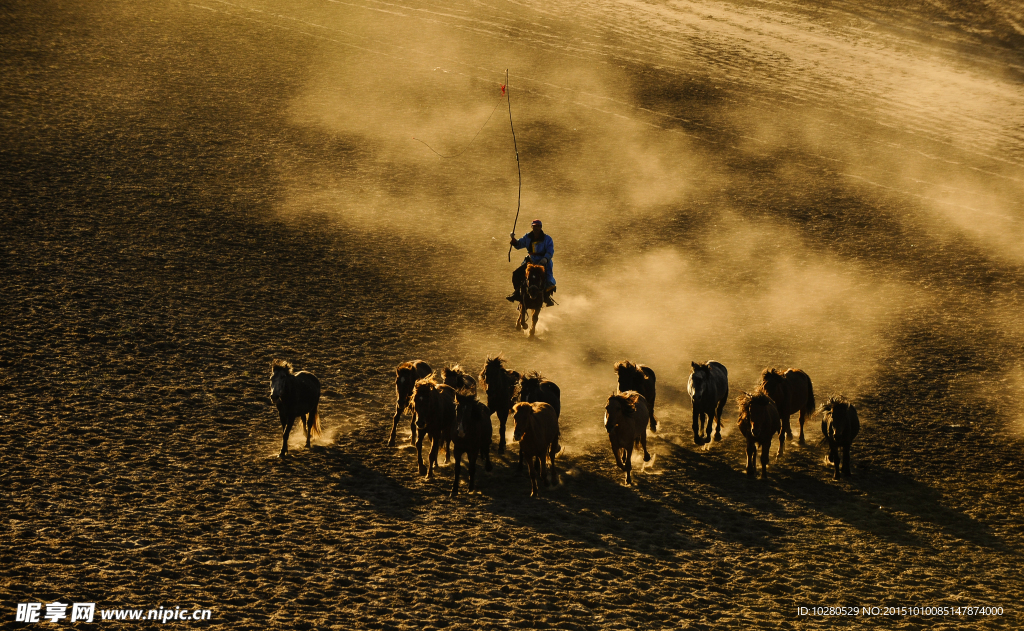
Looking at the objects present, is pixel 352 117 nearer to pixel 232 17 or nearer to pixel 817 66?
pixel 232 17

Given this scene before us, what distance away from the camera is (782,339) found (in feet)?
59.8

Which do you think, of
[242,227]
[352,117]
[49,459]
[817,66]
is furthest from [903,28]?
[49,459]

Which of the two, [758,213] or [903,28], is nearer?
[758,213]

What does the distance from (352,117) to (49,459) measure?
21.4m

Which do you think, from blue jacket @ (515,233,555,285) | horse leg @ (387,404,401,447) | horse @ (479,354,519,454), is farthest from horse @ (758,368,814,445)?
blue jacket @ (515,233,555,285)

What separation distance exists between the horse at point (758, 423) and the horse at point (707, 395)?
850 millimetres

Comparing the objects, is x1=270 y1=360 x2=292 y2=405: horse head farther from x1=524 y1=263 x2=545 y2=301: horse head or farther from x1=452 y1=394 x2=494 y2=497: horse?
x1=524 y1=263 x2=545 y2=301: horse head

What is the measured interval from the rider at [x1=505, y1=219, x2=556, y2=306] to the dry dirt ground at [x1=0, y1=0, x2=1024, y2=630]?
36.7 inches

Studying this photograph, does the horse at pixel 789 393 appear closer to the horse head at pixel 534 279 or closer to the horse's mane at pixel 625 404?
the horse's mane at pixel 625 404

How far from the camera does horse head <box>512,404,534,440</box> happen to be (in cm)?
1187

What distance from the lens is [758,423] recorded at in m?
12.7

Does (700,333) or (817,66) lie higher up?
(817,66)

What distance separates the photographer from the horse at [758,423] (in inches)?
500

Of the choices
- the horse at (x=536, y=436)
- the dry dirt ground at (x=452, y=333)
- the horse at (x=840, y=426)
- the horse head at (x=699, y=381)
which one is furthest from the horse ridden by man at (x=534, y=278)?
the horse at (x=840, y=426)
